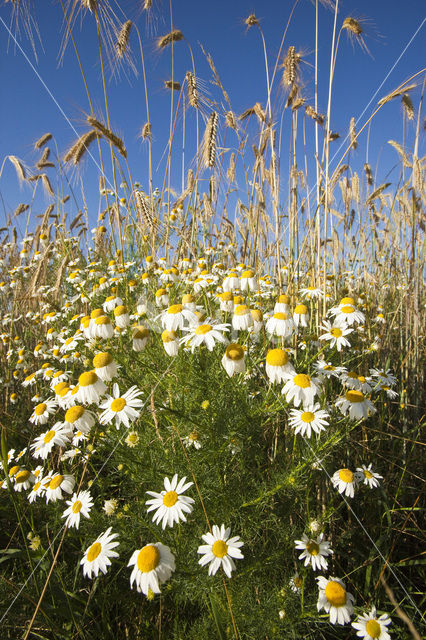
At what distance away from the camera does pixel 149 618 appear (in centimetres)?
154

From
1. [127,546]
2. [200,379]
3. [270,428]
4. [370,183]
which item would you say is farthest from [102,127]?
[370,183]

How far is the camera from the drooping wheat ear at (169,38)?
293 centimetres

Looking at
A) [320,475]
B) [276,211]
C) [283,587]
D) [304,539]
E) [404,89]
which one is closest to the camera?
[283,587]

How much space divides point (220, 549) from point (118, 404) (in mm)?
652

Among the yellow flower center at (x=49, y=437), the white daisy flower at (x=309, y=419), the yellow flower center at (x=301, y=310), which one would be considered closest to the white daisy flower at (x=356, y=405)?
the white daisy flower at (x=309, y=419)

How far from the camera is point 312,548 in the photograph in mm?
1460

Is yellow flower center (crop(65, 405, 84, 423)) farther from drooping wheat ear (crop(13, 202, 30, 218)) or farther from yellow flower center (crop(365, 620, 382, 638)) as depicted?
drooping wheat ear (crop(13, 202, 30, 218))

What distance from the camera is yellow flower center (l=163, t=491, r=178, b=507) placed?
4.29 feet

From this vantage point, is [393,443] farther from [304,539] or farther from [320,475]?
[304,539]

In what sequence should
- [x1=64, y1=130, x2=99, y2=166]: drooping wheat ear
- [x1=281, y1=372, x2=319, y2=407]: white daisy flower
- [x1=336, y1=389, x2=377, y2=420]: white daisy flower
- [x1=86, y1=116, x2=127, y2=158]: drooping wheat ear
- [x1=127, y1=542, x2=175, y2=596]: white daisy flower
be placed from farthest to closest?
[x1=64, y1=130, x2=99, y2=166]: drooping wheat ear, [x1=86, y1=116, x2=127, y2=158]: drooping wheat ear, [x1=336, y1=389, x2=377, y2=420]: white daisy flower, [x1=281, y1=372, x2=319, y2=407]: white daisy flower, [x1=127, y1=542, x2=175, y2=596]: white daisy flower

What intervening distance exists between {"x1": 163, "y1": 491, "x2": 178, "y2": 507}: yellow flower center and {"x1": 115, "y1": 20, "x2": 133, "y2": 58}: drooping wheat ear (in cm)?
307

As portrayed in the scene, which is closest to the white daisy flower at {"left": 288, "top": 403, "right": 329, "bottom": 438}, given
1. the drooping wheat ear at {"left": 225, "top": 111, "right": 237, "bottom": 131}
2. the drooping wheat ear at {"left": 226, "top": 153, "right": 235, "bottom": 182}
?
the drooping wheat ear at {"left": 225, "top": 111, "right": 237, "bottom": 131}

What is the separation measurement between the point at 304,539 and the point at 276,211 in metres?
2.15

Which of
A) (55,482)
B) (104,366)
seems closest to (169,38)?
(104,366)
